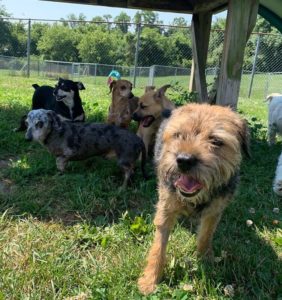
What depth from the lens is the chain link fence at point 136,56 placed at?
66.0 feet

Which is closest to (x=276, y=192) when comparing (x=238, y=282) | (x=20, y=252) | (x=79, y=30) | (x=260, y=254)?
(x=260, y=254)

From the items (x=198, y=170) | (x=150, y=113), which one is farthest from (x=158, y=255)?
(x=150, y=113)

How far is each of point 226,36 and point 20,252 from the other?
3.96 meters

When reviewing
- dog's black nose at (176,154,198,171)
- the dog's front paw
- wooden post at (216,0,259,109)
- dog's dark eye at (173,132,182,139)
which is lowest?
the dog's front paw

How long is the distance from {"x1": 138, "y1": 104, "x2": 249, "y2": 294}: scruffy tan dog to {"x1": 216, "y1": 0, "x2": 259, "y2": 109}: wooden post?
2.47m

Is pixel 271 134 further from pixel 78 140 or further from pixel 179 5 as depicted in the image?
pixel 78 140

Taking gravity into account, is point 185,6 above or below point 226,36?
above

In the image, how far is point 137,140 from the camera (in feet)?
15.9

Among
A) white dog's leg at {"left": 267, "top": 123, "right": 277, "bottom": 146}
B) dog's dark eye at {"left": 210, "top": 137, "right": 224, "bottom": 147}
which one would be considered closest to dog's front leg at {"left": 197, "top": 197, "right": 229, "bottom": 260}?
dog's dark eye at {"left": 210, "top": 137, "right": 224, "bottom": 147}

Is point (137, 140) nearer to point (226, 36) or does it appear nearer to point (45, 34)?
point (226, 36)

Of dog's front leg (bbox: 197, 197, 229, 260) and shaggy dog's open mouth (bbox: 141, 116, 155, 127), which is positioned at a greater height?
shaggy dog's open mouth (bbox: 141, 116, 155, 127)

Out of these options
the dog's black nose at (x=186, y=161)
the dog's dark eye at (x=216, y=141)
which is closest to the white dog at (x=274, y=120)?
the dog's dark eye at (x=216, y=141)

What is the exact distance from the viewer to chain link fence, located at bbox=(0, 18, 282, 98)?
792 inches

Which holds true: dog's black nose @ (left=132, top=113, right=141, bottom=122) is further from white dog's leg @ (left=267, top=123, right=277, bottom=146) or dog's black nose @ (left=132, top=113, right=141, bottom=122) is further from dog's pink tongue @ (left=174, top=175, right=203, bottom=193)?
dog's pink tongue @ (left=174, top=175, right=203, bottom=193)
